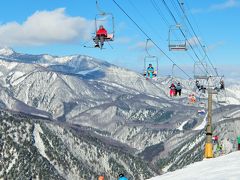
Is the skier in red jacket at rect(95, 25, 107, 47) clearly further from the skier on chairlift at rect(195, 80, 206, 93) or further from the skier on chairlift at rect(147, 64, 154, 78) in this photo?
the skier on chairlift at rect(195, 80, 206, 93)

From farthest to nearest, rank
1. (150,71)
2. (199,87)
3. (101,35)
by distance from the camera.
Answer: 1. (199,87)
2. (150,71)
3. (101,35)

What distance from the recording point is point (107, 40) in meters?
27.8

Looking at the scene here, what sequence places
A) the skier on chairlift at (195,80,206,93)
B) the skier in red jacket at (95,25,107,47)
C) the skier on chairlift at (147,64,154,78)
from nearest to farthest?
1. the skier in red jacket at (95,25,107,47)
2. the skier on chairlift at (147,64,154,78)
3. the skier on chairlift at (195,80,206,93)

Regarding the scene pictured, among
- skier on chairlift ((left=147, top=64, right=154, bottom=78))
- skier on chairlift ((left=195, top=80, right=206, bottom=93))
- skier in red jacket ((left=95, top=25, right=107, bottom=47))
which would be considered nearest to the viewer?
skier in red jacket ((left=95, top=25, right=107, bottom=47))

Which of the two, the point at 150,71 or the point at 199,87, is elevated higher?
the point at 150,71

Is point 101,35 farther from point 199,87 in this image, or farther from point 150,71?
point 199,87

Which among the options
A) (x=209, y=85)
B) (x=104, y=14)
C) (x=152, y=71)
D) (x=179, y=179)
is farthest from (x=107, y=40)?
(x=209, y=85)

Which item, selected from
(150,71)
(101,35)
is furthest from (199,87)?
(101,35)

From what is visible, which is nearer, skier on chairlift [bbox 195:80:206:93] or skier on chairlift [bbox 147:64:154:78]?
skier on chairlift [bbox 147:64:154:78]

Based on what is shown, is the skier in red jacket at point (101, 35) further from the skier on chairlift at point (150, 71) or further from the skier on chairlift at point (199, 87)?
the skier on chairlift at point (199, 87)

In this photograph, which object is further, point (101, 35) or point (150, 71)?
point (150, 71)

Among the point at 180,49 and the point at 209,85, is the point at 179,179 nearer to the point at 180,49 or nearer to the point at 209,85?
the point at 180,49

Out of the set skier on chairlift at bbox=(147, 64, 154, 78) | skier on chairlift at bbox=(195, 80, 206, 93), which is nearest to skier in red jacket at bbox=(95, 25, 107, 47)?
skier on chairlift at bbox=(147, 64, 154, 78)

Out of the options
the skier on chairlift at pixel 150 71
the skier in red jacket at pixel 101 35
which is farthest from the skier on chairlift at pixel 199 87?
the skier in red jacket at pixel 101 35
